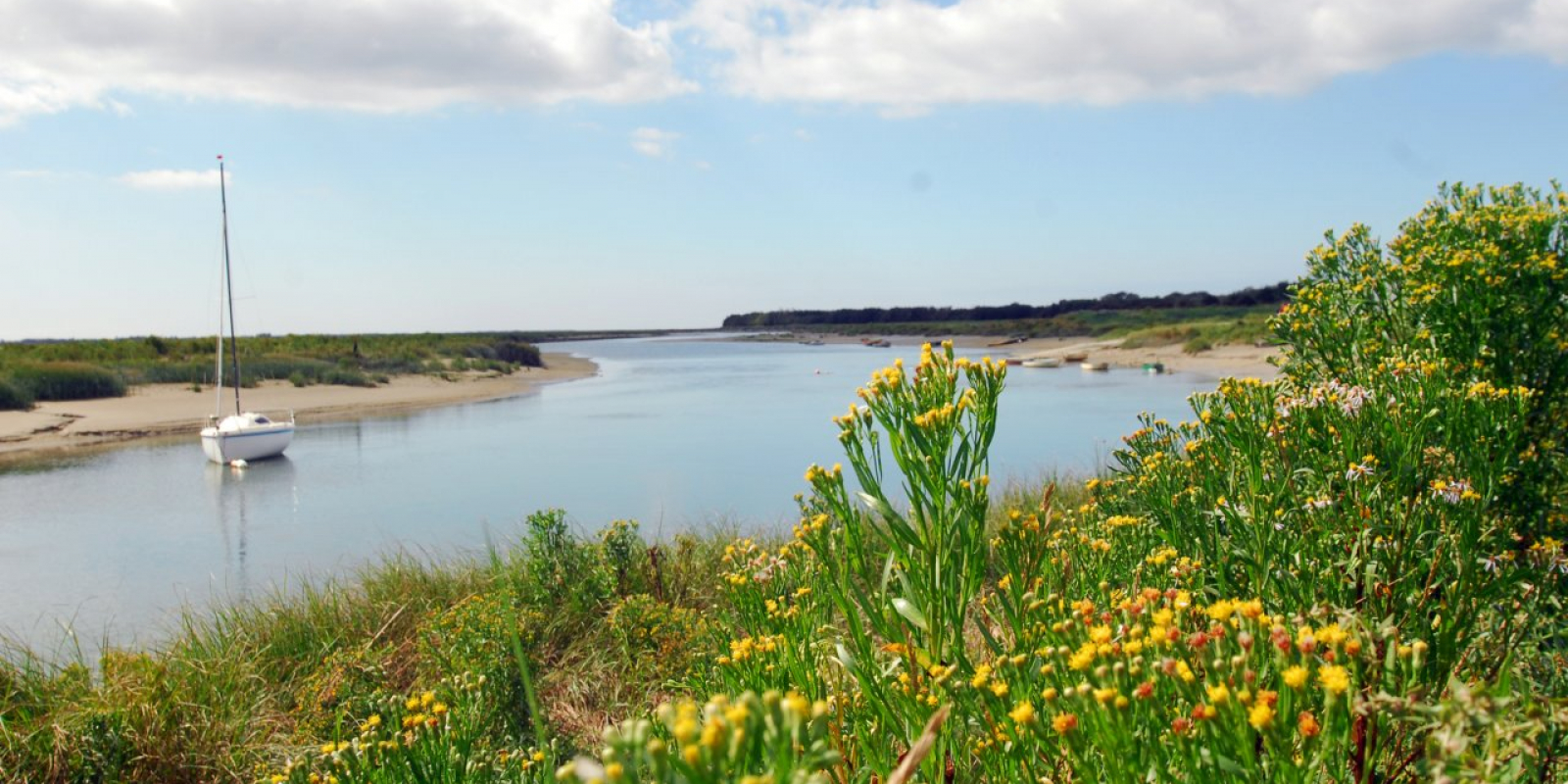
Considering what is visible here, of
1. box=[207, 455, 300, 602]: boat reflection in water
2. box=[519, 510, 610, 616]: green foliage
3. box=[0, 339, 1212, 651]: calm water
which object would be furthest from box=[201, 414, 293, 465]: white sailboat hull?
box=[519, 510, 610, 616]: green foliage

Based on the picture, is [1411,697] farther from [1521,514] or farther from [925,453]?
[1521,514]

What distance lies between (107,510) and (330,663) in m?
11.5

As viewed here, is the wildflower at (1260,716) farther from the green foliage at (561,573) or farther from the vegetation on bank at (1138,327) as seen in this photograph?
the vegetation on bank at (1138,327)

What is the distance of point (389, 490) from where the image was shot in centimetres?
1520

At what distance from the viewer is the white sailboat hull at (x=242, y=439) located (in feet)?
55.4

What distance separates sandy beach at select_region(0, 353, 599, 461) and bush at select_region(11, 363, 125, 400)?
475 mm

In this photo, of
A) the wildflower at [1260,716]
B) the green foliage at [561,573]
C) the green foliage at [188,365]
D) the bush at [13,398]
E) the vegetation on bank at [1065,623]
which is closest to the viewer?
the wildflower at [1260,716]

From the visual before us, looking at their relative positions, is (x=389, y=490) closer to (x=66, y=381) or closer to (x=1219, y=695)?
(x=66, y=381)

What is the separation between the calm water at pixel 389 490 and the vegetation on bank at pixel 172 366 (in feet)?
19.1

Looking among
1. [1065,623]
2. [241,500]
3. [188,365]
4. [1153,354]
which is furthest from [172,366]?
[1153,354]

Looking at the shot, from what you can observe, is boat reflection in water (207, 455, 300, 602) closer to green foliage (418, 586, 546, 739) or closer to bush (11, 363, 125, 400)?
green foliage (418, 586, 546, 739)

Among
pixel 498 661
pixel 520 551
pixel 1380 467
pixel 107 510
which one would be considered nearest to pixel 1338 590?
pixel 1380 467

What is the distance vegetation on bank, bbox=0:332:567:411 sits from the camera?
2334cm

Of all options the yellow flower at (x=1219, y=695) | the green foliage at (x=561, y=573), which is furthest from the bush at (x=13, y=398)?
the yellow flower at (x=1219, y=695)
